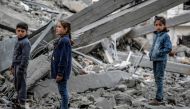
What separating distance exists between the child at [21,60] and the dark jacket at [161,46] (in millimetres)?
2055

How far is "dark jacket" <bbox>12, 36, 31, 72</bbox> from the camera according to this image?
21.4 feet

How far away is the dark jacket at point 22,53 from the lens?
6523 millimetres

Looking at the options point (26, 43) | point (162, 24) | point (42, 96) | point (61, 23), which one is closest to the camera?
point (61, 23)

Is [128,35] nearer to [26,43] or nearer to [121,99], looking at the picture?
[121,99]

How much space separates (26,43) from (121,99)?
1906mm

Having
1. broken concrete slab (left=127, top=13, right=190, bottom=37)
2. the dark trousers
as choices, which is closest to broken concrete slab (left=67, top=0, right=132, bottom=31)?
the dark trousers

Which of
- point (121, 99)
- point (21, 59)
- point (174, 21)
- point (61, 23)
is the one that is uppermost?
point (174, 21)

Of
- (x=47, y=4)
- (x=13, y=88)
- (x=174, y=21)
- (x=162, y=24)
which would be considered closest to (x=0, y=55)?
(x=13, y=88)

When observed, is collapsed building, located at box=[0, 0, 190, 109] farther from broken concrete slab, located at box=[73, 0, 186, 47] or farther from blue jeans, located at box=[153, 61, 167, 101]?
blue jeans, located at box=[153, 61, 167, 101]

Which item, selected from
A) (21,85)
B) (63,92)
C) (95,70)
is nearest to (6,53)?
(21,85)

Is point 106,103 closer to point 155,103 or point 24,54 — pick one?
point 155,103

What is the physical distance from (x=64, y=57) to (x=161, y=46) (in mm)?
1902

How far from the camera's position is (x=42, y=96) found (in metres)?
7.53

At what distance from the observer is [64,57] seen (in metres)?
5.96
